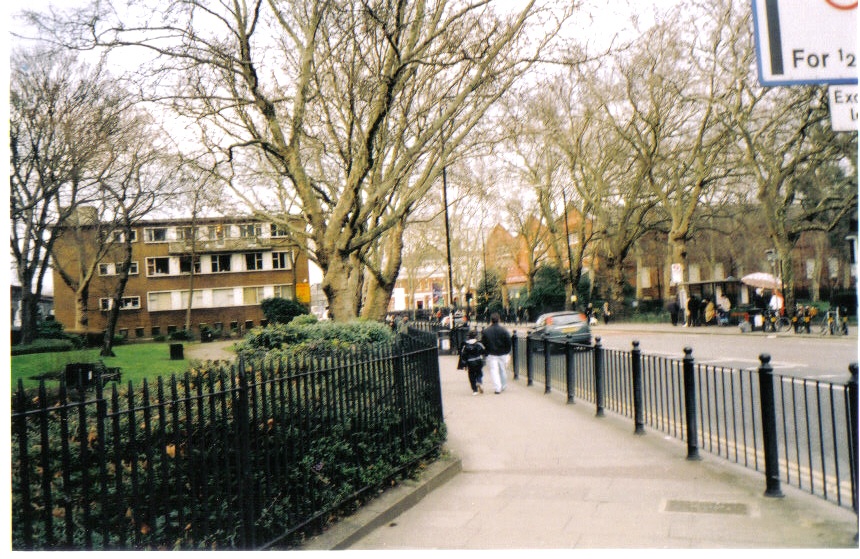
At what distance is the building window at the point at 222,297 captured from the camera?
2219 inches

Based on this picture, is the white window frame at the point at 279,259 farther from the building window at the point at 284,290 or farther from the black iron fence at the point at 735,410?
the black iron fence at the point at 735,410

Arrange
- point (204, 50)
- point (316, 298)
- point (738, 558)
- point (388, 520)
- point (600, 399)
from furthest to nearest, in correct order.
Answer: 1. point (316, 298)
2. point (204, 50)
3. point (600, 399)
4. point (388, 520)
5. point (738, 558)

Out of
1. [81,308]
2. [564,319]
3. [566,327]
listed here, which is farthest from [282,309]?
[566,327]

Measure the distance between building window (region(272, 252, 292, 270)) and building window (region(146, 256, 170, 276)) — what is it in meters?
8.95

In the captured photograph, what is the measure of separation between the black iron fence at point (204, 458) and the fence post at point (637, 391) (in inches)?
140

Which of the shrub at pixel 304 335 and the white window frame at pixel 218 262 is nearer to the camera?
the shrub at pixel 304 335

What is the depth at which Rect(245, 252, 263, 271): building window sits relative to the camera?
57.2 meters

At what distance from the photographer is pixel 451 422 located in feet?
32.5

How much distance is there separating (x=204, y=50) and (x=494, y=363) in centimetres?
827

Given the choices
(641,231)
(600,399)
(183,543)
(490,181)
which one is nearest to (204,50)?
(600,399)

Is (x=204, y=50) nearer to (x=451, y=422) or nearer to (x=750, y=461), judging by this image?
(x=451, y=422)

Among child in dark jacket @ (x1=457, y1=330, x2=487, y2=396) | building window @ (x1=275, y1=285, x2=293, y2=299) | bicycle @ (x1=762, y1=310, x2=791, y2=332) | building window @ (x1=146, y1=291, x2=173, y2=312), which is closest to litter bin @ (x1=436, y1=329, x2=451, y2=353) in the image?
bicycle @ (x1=762, y1=310, x2=791, y2=332)

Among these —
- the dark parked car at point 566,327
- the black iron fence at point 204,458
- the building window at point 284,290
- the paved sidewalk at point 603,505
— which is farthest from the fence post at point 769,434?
the building window at point 284,290

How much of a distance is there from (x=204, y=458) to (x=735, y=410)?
7457mm
